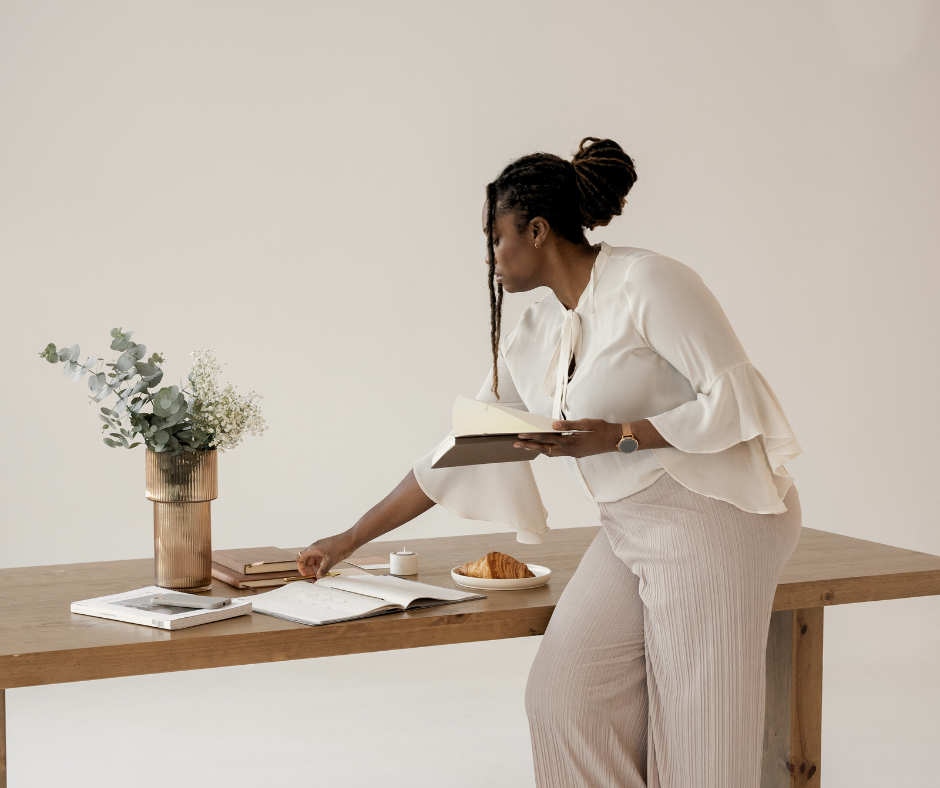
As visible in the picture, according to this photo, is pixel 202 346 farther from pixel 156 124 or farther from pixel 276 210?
pixel 156 124

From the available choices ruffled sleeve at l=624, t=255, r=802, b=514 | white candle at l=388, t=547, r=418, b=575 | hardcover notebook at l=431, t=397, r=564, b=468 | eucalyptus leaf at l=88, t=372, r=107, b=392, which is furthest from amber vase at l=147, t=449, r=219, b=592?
ruffled sleeve at l=624, t=255, r=802, b=514

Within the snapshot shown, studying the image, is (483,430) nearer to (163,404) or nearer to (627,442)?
(627,442)

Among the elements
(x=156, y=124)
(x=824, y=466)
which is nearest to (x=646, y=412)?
(x=156, y=124)

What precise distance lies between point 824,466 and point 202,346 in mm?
2730

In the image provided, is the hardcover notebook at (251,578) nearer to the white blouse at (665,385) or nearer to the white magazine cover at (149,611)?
the white magazine cover at (149,611)

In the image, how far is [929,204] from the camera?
4.72 m

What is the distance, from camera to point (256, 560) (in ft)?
6.81

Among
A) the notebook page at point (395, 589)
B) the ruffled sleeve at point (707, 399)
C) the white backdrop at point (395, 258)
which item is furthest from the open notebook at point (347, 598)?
the white backdrop at point (395, 258)

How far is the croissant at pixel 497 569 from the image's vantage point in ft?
6.62

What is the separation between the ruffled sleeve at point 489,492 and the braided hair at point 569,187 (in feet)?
1.47

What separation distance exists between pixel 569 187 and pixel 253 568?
964 mm

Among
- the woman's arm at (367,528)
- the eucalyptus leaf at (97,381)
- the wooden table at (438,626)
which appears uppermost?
the eucalyptus leaf at (97,381)

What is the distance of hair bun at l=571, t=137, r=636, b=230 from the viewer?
1985mm

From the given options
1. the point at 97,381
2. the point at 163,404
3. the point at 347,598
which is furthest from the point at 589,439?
the point at 97,381
